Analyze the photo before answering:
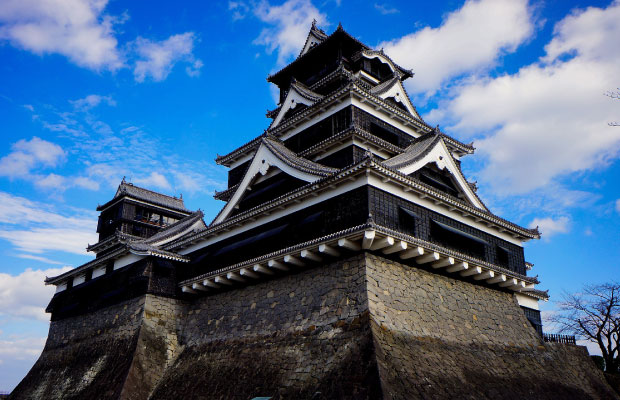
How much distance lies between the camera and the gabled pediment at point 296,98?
22.4 meters

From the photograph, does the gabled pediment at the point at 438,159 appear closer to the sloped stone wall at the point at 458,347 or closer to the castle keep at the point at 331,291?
the castle keep at the point at 331,291

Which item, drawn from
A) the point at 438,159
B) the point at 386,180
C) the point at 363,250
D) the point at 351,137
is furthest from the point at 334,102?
the point at 363,250

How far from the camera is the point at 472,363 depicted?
13516 millimetres

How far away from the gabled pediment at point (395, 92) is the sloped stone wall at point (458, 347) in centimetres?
1017

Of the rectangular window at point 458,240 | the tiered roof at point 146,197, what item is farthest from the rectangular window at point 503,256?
the tiered roof at point 146,197

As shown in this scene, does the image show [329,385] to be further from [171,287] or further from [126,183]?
[126,183]

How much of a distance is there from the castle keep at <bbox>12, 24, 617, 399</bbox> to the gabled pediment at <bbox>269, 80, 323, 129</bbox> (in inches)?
3.7

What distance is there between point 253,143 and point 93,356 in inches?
471

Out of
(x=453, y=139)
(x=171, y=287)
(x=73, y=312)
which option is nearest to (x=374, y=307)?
(x=171, y=287)

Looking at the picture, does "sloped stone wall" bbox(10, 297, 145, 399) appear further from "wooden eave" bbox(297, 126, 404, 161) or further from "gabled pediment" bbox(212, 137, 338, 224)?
"wooden eave" bbox(297, 126, 404, 161)

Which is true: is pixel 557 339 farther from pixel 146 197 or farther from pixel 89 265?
pixel 146 197

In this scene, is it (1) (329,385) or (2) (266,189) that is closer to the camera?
(1) (329,385)

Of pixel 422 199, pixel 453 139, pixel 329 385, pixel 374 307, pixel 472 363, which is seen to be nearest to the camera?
pixel 329 385

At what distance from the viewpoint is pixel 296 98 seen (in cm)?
2325
